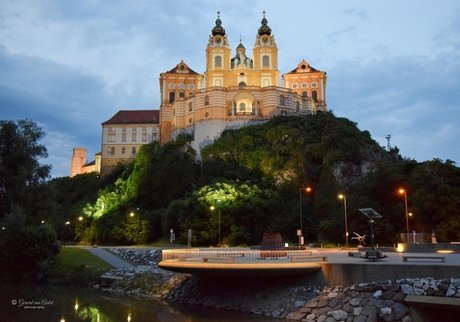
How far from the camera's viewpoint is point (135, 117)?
99812mm

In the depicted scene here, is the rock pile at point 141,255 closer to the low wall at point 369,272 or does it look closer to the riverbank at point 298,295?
the riverbank at point 298,295

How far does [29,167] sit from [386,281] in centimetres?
3496

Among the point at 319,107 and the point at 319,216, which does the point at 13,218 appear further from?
the point at 319,107

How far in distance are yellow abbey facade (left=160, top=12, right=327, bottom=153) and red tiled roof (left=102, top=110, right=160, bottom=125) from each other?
952 centimetres

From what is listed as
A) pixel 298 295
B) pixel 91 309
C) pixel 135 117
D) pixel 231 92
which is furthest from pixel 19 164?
pixel 135 117

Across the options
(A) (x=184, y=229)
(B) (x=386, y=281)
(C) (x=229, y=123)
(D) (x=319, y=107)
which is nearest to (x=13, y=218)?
(A) (x=184, y=229)

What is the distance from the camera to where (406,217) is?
4266cm

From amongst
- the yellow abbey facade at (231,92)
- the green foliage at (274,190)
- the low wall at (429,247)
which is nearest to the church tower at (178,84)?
the yellow abbey facade at (231,92)

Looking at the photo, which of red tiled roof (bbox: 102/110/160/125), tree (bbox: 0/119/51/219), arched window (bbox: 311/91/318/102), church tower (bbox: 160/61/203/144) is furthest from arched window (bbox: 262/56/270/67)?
tree (bbox: 0/119/51/219)

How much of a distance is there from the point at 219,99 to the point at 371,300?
59.7 m

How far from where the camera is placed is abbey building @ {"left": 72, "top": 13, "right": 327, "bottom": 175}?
252 feet

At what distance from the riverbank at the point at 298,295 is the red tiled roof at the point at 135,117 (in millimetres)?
68430

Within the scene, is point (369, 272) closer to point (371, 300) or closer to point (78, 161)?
point (371, 300)

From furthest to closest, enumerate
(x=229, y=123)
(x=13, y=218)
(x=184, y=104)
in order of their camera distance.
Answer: (x=184, y=104), (x=229, y=123), (x=13, y=218)
